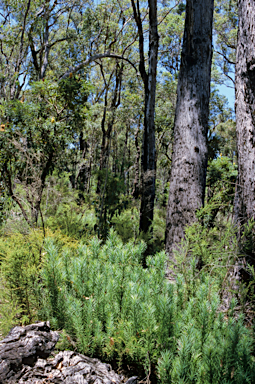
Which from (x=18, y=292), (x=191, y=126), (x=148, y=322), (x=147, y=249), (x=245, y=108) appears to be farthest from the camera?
(x=147, y=249)

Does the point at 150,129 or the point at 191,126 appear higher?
the point at 150,129

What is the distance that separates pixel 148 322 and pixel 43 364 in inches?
27.0

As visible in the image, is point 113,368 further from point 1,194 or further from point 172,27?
point 172,27

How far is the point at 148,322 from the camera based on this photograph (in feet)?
5.01

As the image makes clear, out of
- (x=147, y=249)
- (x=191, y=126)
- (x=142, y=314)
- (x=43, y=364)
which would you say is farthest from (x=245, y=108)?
(x=43, y=364)

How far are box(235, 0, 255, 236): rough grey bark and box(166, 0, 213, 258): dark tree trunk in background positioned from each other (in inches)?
37.4

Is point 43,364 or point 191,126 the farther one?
point 191,126

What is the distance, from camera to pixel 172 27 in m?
16.5

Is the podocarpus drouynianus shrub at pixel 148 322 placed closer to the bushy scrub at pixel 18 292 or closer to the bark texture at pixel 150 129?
the bushy scrub at pixel 18 292

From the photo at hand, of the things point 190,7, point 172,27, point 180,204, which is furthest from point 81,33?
point 180,204

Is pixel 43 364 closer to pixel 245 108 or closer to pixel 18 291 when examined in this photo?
pixel 18 291

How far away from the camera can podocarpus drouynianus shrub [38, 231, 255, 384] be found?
4.33 ft

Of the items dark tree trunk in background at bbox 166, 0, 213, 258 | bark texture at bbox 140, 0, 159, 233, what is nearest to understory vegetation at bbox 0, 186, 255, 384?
dark tree trunk in background at bbox 166, 0, 213, 258

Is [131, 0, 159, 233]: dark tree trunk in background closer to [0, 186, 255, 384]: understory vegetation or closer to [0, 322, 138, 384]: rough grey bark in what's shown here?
[0, 186, 255, 384]: understory vegetation
